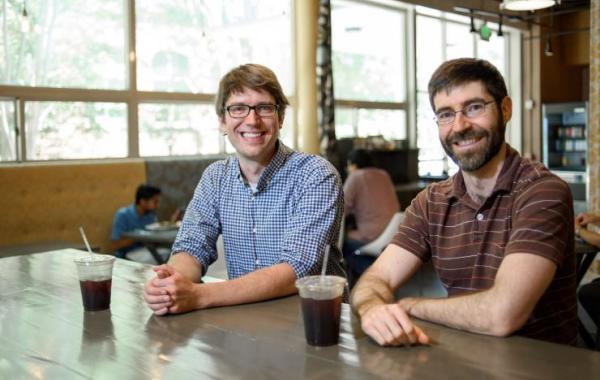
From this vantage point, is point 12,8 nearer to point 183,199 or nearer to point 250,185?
point 183,199

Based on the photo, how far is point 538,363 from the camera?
1.26 metres

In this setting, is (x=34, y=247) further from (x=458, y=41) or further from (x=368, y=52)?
(x=458, y=41)

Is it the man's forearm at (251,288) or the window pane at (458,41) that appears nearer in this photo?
the man's forearm at (251,288)

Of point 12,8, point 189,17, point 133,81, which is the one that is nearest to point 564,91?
point 189,17

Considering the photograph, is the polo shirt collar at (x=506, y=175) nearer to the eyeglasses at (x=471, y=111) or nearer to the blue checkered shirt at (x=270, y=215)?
the eyeglasses at (x=471, y=111)

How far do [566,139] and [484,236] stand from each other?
9.09 metres

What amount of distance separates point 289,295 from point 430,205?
1.63 ft

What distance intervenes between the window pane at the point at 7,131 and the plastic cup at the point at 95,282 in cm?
375

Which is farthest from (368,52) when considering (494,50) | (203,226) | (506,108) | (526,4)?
(506,108)

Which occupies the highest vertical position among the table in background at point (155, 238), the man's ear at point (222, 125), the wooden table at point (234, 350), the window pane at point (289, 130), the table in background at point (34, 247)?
the window pane at point (289, 130)

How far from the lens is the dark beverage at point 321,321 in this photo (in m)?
1.41

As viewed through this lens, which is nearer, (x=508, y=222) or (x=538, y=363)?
(x=538, y=363)

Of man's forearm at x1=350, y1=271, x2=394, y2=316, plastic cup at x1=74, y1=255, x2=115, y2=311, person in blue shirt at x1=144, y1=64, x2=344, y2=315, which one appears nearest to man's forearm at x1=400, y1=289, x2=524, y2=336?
man's forearm at x1=350, y1=271, x2=394, y2=316

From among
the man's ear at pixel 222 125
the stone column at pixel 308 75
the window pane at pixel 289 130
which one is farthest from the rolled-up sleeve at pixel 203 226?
the window pane at pixel 289 130
